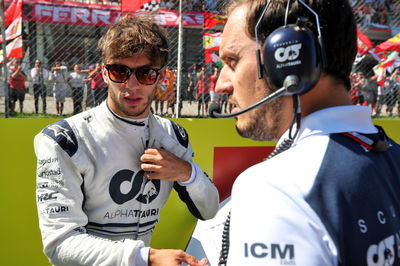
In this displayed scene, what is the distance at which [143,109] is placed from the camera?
1.92 metres

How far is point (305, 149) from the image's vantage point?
833mm

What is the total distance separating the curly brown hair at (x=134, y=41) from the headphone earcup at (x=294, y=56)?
104 cm

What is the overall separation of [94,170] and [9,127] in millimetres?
1259

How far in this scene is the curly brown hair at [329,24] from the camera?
36.8 inches

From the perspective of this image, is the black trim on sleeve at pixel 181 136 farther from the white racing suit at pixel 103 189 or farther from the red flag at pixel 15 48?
the red flag at pixel 15 48

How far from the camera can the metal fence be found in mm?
4066

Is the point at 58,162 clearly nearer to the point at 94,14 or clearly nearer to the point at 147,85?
the point at 147,85

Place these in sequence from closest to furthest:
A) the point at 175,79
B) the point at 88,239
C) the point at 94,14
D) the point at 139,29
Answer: the point at 88,239 → the point at 139,29 → the point at 175,79 → the point at 94,14

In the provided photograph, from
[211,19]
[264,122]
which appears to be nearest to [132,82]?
[264,122]

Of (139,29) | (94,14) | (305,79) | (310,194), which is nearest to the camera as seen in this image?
(310,194)

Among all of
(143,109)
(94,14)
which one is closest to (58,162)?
(143,109)

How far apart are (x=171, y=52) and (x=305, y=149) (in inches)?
136

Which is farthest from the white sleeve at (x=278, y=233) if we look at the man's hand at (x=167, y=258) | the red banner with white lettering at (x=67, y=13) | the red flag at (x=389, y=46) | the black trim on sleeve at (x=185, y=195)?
the red flag at (x=389, y=46)

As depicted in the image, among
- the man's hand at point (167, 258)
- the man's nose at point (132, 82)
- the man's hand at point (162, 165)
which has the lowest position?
the man's hand at point (167, 258)
